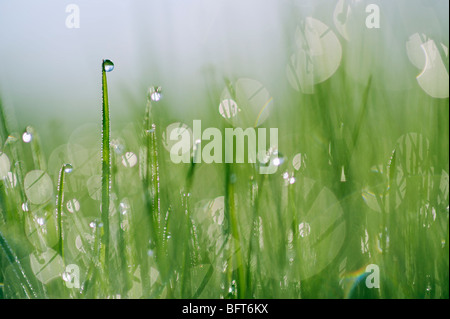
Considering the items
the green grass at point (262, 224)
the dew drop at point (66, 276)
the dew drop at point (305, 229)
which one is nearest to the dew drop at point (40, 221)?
the green grass at point (262, 224)

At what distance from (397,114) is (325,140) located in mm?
253

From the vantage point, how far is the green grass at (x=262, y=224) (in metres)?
0.59

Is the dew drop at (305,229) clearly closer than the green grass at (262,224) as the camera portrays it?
No

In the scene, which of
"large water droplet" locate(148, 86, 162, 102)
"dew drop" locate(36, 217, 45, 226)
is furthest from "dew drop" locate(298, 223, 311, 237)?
"dew drop" locate(36, 217, 45, 226)

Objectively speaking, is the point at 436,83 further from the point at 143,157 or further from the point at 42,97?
the point at 42,97

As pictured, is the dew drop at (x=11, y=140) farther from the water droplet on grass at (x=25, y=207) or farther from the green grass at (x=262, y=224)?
the water droplet on grass at (x=25, y=207)

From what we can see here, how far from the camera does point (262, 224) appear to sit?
662 millimetres

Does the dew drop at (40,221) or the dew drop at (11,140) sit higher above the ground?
the dew drop at (11,140)

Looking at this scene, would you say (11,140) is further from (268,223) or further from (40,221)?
(268,223)

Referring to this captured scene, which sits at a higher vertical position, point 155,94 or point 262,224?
point 155,94

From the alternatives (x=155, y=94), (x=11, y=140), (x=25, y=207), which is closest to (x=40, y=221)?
(x=25, y=207)

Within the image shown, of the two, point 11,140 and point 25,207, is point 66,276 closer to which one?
point 25,207

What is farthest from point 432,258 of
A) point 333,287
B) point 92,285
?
point 92,285

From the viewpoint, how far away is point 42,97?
1.51m
